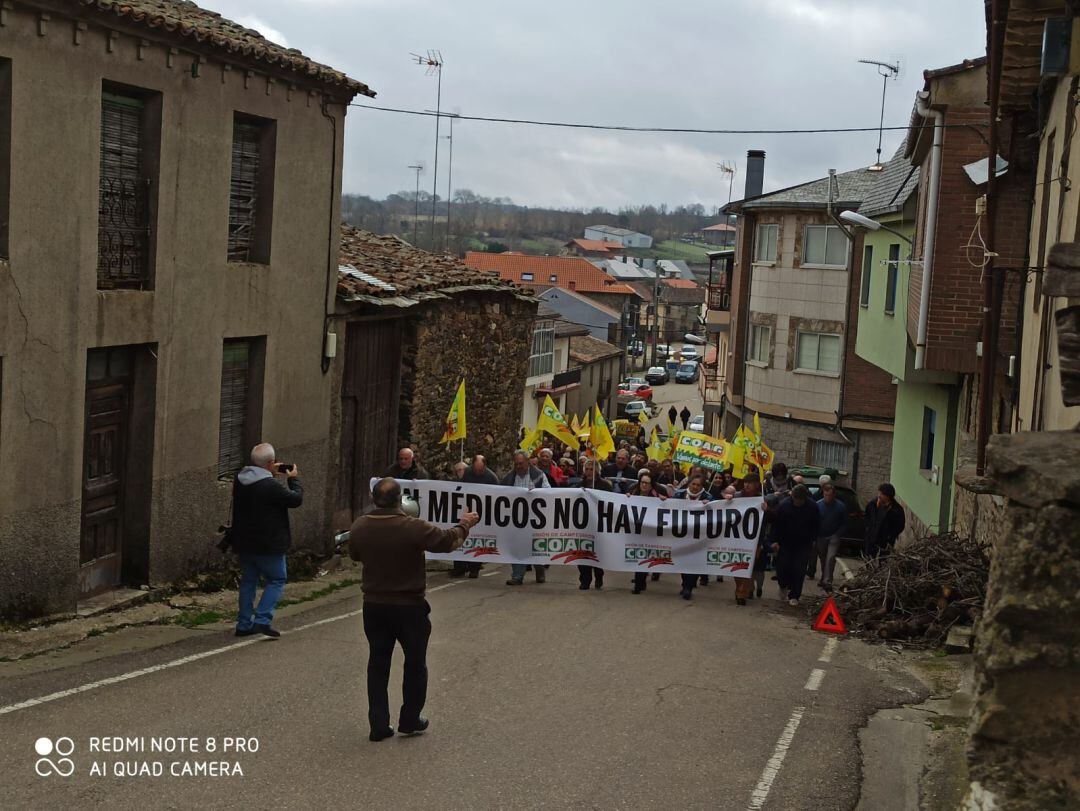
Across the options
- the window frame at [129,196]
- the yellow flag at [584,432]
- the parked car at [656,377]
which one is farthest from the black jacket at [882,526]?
the parked car at [656,377]

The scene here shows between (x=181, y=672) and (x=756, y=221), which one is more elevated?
(x=756, y=221)

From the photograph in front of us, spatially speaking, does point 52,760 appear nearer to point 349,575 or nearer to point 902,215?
point 349,575

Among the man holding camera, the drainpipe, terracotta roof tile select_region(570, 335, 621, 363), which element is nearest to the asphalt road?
the man holding camera

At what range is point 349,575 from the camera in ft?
54.1

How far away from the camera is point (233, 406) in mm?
15102

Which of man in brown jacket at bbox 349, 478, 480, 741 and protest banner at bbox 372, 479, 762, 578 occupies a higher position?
man in brown jacket at bbox 349, 478, 480, 741

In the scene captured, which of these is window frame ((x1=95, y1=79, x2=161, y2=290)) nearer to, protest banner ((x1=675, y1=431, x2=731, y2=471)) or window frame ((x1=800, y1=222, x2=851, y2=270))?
protest banner ((x1=675, y1=431, x2=731, y2=471))

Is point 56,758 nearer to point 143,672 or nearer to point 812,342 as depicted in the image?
point 143,672

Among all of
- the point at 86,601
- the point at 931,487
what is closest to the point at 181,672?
the point at 86,601

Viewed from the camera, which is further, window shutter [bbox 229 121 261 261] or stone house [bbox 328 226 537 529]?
stone house [bbox 328 226 537 529]

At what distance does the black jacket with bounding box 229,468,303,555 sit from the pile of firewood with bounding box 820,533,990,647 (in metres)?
6.42

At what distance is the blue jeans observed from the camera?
1117 centimetres

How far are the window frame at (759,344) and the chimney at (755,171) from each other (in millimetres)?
11862

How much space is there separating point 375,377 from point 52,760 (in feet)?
38.3
